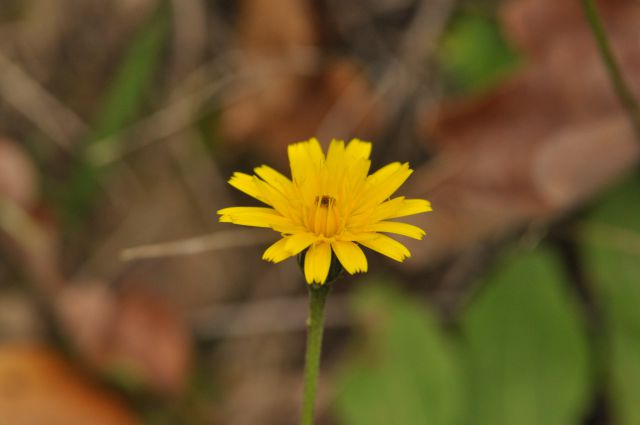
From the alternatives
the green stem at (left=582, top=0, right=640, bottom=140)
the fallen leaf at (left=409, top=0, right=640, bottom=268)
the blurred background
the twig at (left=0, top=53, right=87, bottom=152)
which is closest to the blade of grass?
the blurred background

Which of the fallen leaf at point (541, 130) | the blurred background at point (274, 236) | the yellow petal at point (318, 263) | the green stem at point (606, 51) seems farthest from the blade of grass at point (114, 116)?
→ the yellow petal at point (318, 263)

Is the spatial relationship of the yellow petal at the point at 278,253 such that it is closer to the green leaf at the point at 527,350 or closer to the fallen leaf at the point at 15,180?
the green leaf at the point at 527,350

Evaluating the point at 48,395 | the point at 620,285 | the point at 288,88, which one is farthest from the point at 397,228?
the point at 288,88

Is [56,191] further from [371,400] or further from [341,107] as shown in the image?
[371,400]

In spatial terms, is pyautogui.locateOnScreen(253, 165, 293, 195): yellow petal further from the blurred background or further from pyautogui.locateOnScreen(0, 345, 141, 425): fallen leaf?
pyautogui.locateOnScreen(0, 345, 141, 425): fallen leaf

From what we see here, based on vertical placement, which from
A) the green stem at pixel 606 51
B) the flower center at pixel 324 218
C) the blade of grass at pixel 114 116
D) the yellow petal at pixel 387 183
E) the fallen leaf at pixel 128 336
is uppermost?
the blade of grass at pixel 114 116

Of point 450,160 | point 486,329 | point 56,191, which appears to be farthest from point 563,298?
point 56,191
